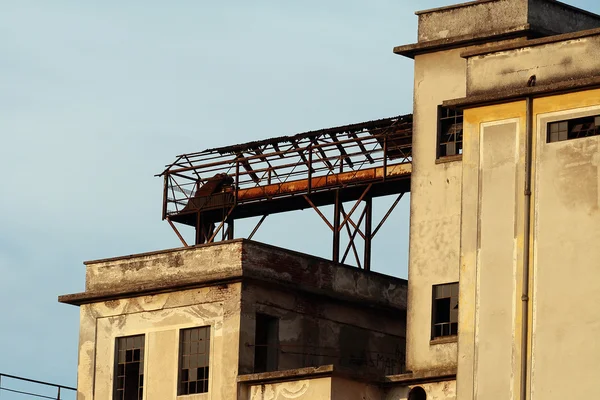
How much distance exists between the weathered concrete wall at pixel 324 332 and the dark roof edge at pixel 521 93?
7634 millimetres

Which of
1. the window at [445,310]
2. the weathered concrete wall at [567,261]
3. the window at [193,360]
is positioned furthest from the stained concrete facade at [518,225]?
the window at [193,360]

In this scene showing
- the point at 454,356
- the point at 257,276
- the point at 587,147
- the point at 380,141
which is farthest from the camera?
the point at 380,141

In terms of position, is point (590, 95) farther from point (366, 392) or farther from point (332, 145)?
point (332, 145)

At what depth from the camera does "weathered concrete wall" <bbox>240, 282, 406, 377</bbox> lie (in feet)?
147

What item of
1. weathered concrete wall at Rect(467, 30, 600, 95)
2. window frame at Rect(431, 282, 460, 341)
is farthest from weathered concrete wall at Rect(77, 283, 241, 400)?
weathered concrete wall at Rect(467, 30, 600, 95)

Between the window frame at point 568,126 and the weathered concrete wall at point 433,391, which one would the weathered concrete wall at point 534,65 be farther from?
the weathered concrete wall at point 433,391

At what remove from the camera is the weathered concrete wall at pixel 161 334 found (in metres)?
44.5

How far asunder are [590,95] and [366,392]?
8889mm

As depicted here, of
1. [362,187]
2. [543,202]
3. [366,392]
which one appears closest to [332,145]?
[362,187]

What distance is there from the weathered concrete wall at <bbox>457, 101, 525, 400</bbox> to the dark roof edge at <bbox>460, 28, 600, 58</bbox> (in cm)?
128

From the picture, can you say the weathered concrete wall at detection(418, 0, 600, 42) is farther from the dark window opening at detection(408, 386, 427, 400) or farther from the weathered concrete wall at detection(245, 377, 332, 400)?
the weathered concrete wall at detection(245, 377, 332, 400)

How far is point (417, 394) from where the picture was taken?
42.0m

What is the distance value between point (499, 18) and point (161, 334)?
1087cm

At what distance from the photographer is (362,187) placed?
49.3 m
